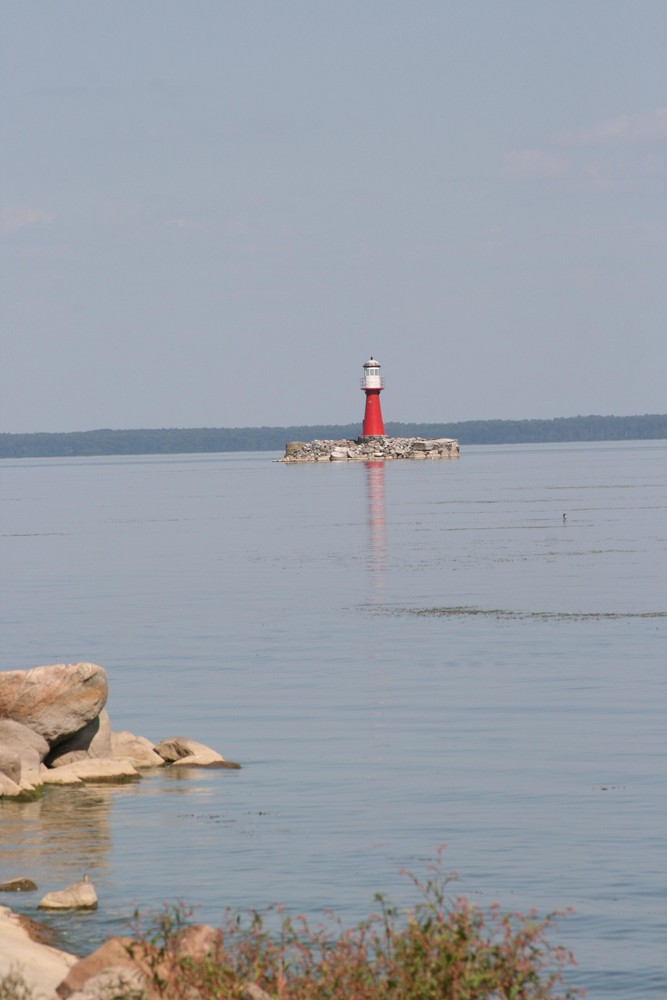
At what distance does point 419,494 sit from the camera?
106 metres

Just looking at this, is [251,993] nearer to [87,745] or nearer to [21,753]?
[21,753]

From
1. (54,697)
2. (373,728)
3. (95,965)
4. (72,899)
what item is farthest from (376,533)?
(95,965)

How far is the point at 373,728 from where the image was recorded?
2314 cm

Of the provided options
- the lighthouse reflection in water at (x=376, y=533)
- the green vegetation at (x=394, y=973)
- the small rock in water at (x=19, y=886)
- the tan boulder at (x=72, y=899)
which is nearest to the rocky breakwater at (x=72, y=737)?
the small rock in water at (x=19, y=886)

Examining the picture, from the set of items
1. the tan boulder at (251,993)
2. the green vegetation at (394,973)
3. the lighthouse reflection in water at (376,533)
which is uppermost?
the green vegetation at (394,973)

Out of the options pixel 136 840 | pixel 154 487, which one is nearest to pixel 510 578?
pixel 136 840

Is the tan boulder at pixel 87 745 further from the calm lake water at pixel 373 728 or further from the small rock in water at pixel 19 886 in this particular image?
the small rock in water at pixel 19 886

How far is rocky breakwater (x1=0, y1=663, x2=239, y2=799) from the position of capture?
20.7 meters

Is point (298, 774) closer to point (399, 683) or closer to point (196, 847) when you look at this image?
point (196, 847)

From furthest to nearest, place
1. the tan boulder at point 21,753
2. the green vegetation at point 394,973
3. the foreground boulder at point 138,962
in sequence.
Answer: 1. the tan boulder at point 21,753
2. the foreground boulder at point 138,962
3. the green vegetation at point 394,973

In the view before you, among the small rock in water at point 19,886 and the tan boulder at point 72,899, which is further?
the small rock in water at point 19,886

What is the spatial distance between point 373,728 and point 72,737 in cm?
416

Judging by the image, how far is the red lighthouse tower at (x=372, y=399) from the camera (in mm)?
169375

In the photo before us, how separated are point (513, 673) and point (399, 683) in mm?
1931
